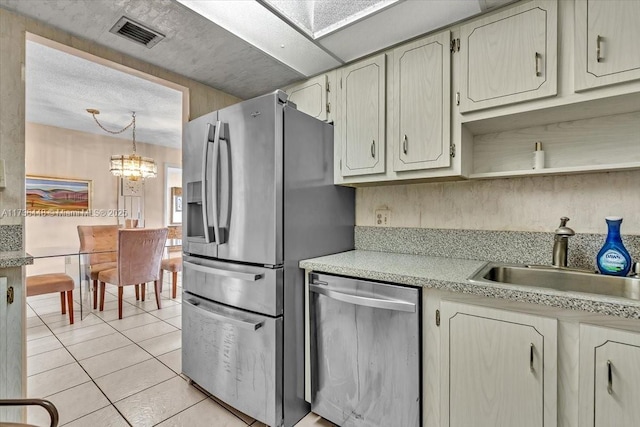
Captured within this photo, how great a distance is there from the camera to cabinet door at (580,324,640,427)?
96 cm

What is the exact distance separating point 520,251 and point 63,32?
2952mm

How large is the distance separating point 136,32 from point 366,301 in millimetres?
2038

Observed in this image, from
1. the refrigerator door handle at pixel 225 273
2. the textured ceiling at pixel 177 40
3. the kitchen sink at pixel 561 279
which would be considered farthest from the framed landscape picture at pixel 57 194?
the kitchen sink at pixel 561 279

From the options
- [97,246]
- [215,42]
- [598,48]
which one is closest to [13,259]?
[215,42]

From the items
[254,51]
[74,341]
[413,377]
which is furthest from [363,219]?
[74,341]

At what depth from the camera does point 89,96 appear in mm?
3297

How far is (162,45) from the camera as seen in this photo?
1.93 metres

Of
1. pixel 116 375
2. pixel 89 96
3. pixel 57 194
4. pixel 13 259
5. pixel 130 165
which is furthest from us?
pixel 57 194

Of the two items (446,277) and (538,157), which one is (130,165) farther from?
(538,157)

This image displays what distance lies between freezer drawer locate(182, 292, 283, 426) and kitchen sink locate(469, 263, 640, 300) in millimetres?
1072

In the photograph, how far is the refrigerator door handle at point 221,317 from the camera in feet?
5.28

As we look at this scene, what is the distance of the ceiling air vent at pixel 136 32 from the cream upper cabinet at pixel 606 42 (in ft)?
7.14

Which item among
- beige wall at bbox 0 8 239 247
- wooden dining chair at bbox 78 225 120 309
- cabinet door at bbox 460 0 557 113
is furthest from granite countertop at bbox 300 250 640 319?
wooden dining chair at bbox 78 225 120 309

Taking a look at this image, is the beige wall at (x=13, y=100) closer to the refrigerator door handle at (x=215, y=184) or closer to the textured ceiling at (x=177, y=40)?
the textured ceiling at (x=177, y=40)
